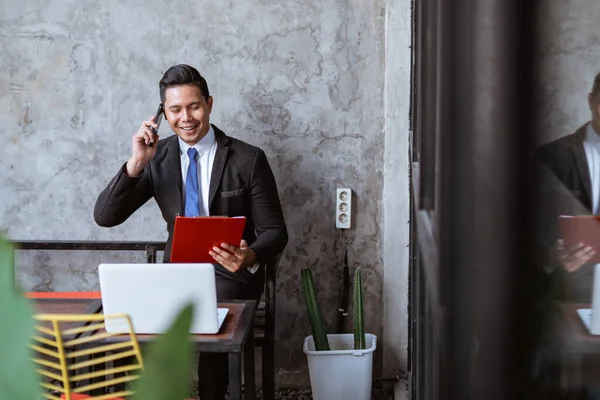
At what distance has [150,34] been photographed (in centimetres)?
354

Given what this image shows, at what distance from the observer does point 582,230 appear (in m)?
0.58

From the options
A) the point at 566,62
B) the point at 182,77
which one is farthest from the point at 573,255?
the point at 182,77

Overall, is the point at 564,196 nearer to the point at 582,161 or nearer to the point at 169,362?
the point at 582,161

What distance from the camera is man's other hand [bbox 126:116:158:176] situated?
3.05 metres

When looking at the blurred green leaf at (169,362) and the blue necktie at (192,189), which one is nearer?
the blurred green leaf at (169,362)

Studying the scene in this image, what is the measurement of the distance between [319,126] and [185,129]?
706 mm

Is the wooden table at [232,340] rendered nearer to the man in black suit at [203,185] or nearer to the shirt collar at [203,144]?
the man in black suit at [203,185]

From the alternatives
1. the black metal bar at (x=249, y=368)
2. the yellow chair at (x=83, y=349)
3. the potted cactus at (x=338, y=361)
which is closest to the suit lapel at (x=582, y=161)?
the yellow chair at (x=83, y=349)

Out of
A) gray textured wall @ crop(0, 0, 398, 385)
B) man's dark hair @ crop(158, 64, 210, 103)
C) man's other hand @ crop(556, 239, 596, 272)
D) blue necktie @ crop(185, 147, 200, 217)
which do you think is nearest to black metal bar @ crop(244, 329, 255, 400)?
blue necktie @ crop(185, 147, 200, 217)

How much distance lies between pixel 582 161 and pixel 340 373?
2889 mm

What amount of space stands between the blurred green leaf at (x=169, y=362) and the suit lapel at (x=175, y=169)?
2.91 meters

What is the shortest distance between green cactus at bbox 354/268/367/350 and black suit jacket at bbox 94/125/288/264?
37 cm

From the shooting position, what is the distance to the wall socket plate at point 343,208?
11.9ft

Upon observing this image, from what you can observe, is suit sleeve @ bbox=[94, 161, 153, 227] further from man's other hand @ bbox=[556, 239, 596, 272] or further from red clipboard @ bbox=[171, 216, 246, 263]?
man's other hand @ bbox=[556, 239, 596, 272]
